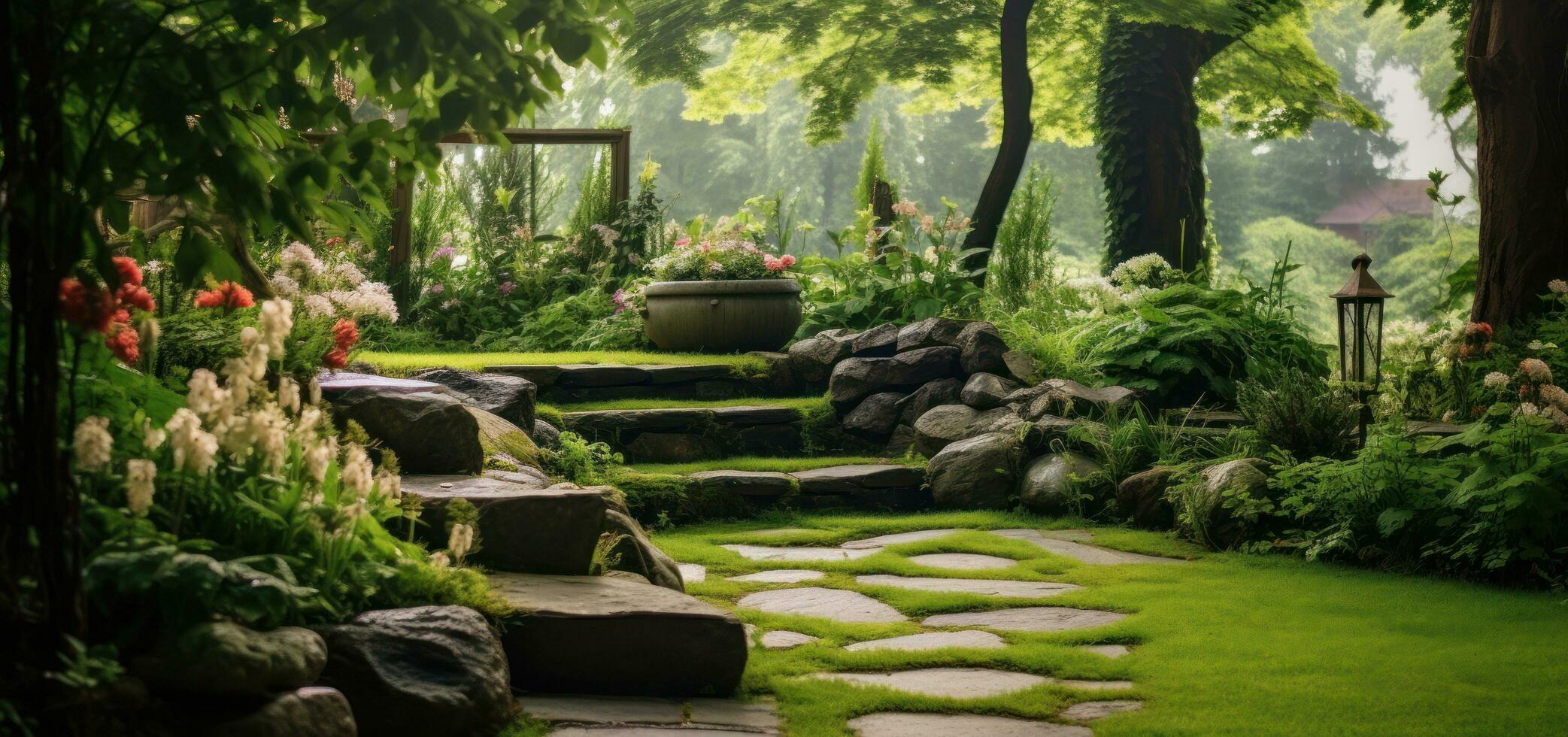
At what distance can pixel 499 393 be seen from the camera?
5828 millimetres

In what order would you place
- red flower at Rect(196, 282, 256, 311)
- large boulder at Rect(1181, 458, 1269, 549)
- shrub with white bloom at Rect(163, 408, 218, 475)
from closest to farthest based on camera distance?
1. shrub with white bloom at Rect(163, 408, 218, 475)
2. red flower at Rect(196, 282, 256, 311)
3. large boulder at Rect(1181, 458, 1269, 549)

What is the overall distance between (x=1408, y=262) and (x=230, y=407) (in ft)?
114

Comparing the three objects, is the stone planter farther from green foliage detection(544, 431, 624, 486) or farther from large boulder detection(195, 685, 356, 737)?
large boulder detection(195, 685, 356, 737)

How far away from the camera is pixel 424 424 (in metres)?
4.19

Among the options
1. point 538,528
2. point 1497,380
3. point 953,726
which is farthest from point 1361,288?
point 538,528

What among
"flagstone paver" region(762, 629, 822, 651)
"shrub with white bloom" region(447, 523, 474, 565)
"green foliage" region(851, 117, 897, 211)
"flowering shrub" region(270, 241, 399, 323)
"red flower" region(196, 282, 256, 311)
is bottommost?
"flagstone paver" region(762, 629, 822, 651)

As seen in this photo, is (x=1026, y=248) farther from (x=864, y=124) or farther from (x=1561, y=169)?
(x=864, y=124)

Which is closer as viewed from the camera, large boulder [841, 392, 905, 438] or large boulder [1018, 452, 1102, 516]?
large boulder [1018, 452, 1102, 516]

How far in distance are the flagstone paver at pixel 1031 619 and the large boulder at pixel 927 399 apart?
134 inches

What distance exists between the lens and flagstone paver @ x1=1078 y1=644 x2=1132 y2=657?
352 centimetres

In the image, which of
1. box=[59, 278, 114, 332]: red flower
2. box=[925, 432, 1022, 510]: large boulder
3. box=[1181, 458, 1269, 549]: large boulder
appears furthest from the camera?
box=[925, 432, 1022, 510]: large boulder

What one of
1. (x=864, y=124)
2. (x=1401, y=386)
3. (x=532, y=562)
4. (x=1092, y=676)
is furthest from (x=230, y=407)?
(x=864, y=124)

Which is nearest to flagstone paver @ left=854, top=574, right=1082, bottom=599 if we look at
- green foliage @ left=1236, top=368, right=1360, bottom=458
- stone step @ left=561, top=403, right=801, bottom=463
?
green foliage @ left=1236, top=368, right=1360, bottom=458

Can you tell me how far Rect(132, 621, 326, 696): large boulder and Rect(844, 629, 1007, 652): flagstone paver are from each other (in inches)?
70.4
